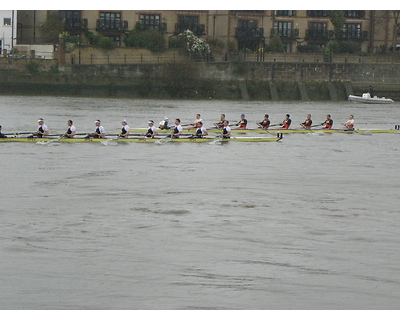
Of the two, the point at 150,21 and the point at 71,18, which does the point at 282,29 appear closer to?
the point at 150,21

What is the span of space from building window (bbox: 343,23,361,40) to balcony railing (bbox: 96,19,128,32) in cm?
2249

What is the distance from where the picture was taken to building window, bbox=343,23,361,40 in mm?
81250

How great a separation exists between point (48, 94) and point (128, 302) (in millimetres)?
53959

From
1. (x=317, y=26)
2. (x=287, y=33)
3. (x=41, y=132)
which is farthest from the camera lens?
(x=317, y=26)

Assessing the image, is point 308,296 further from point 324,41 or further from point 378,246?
point 324,41

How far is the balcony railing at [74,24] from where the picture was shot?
2891 inches

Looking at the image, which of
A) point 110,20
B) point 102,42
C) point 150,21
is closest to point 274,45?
point 150,21

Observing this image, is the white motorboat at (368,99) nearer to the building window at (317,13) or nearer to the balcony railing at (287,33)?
the balcony railing at (287,33)

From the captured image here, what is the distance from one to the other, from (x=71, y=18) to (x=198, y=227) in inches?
2198

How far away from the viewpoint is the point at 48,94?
67625mm

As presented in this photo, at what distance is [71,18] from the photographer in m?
73.7

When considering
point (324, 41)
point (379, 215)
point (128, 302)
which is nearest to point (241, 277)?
point (128, 302)

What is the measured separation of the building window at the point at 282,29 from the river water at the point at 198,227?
42.3 meters

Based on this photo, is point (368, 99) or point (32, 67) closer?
point (32, 67)
